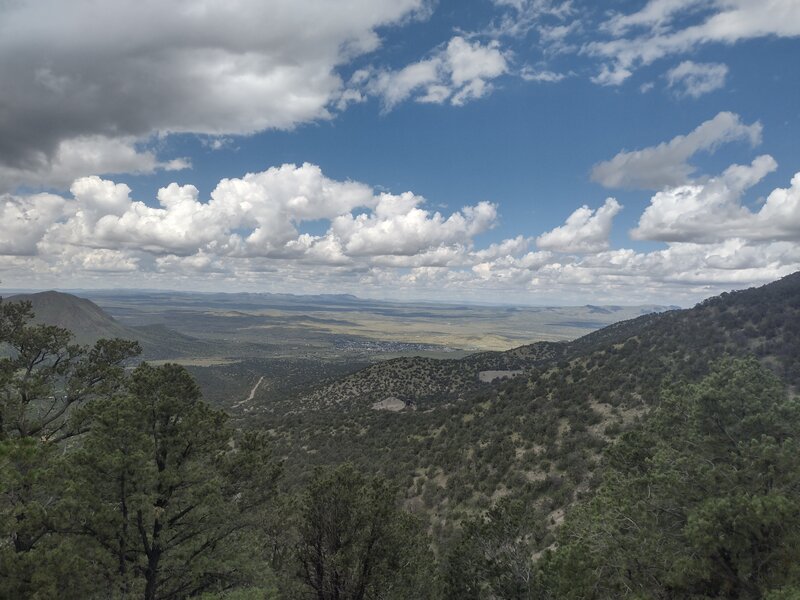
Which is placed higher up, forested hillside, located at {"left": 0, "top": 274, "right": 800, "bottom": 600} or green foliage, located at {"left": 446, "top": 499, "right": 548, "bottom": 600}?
forested hillside, located at {"left": 0, "top": 274, "right": 800, "bottom": 600}

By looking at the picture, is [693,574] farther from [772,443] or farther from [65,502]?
[65,502]

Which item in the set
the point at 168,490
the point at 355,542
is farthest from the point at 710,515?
the point at 168,490

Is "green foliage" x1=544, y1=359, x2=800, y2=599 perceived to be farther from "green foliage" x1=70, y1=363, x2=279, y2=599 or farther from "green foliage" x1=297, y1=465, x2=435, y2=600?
"green foliage" x1=70, y1=363, x2=279, y2=599

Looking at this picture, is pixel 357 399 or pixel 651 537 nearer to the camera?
pixel 651 537

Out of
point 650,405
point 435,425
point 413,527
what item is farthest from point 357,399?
point 413,527

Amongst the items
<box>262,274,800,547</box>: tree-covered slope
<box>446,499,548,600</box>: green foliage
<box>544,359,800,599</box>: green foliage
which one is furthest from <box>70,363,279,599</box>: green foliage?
<box>262,274,800,547</box>: tree-covered slope

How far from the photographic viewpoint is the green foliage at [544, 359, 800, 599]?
11.6 meters

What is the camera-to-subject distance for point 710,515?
1173 centimetres

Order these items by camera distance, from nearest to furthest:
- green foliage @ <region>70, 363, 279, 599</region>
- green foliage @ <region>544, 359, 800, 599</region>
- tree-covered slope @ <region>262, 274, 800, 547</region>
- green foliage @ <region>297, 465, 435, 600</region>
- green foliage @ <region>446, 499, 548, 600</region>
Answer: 1. green foliage @ <region>544, 359, 800, 599</region>
2. green foliage @ <region>70, 363, 279, 599</region>
3. green foliage @ <region>297, 465, 435, 600</region>
4. green foliage @ <region>446, 499, 548, 600</region>
5. tree-covered slope @ <region>262, 274, 800, 547</region>

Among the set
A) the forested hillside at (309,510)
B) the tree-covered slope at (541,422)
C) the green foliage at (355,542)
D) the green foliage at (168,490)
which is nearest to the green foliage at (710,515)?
the forested hillside at (309,510)

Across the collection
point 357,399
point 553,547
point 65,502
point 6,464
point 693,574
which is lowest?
point 357,399

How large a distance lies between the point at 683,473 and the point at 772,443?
2618 millimetres

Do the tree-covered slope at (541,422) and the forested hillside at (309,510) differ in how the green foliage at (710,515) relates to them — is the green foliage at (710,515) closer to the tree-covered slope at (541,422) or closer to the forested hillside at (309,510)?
the forested hillside at (309,510)

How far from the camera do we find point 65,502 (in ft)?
39.0
